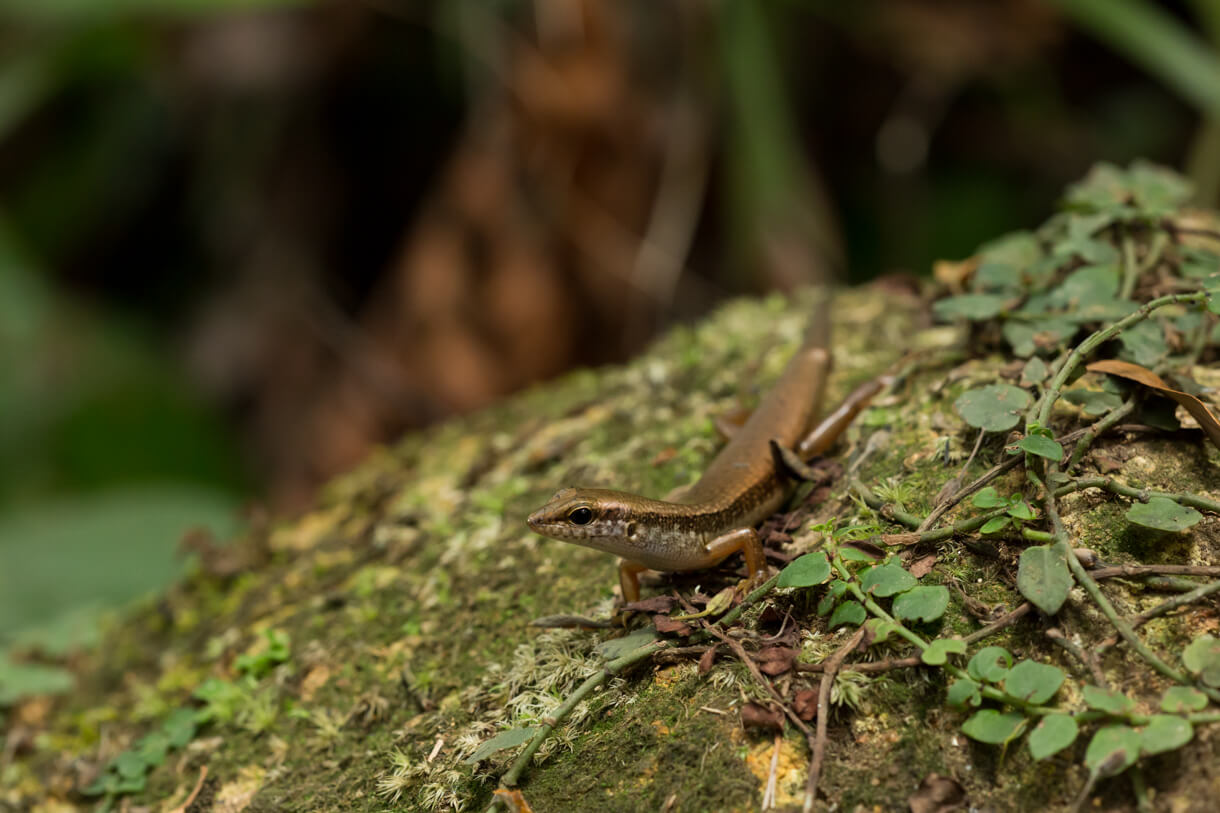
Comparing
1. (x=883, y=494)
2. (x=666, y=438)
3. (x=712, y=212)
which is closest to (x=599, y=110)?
(x=712, y=212)

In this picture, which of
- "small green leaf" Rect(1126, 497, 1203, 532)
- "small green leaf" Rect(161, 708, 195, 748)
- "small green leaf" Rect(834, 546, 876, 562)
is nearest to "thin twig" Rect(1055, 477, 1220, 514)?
"small green leaf" Rect(1126, 497, 1203, 532)

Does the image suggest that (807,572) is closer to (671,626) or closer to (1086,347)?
(671,626)

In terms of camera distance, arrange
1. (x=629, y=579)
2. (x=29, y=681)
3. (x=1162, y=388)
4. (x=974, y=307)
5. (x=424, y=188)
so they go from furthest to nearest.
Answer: (x=424, y=188) < (x=29, y=681) < (x=974, y=307) < (x=629, y=579) < (x=1162, y=388)

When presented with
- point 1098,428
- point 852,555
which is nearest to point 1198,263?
point 1098,428

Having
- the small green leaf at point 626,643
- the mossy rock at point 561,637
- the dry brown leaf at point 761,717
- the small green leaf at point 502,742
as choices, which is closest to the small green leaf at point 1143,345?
the mossy rock at point 561,637

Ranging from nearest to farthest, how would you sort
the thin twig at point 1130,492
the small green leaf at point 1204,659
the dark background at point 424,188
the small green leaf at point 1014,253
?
the small green leaf at point 1204,659 < the thin twig at point 1130,492 < the small green leaf at point 1014,253 < the dark background at point 424,188

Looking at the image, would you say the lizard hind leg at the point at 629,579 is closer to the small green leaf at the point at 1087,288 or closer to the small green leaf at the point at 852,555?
the small green leaf at the point at 852,555
